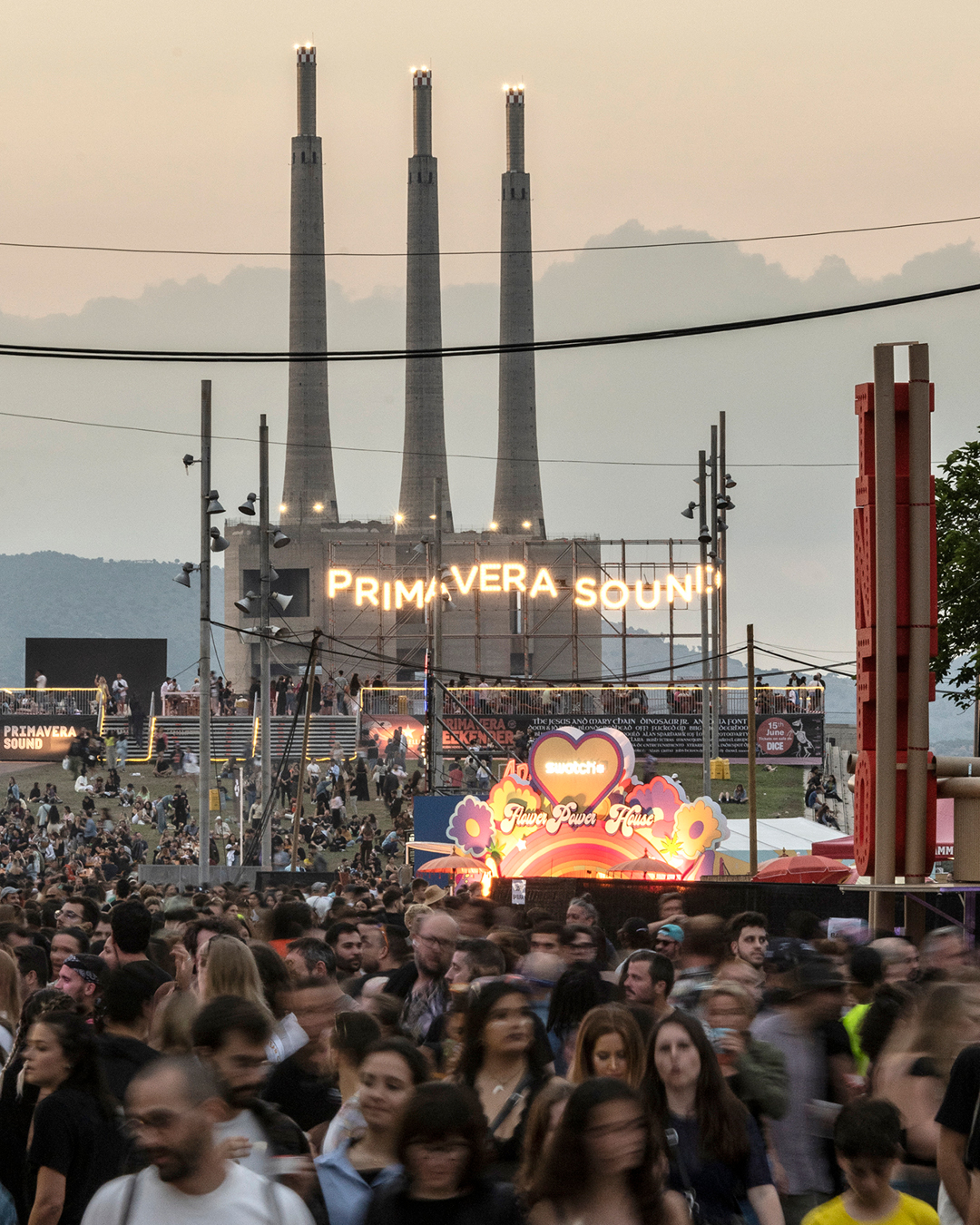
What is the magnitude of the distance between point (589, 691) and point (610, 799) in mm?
36733

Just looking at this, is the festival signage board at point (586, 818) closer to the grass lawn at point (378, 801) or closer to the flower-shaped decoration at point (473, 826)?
the flower-shaped decoration at point (473, 826)

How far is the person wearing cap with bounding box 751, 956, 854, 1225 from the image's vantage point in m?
5.88

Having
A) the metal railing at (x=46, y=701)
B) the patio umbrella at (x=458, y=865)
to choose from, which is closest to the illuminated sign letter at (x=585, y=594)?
the metal railing at (x=46, y=701)

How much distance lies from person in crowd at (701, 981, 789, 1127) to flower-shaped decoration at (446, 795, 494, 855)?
598 inches

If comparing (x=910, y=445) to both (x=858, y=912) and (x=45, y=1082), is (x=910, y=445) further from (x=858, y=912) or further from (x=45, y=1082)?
(x=45, y=1082)

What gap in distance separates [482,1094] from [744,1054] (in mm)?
1124

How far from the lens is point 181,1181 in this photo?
408 cm

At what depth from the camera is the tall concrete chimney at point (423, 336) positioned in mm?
78812

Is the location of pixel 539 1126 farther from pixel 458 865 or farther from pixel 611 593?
pixel 611 593

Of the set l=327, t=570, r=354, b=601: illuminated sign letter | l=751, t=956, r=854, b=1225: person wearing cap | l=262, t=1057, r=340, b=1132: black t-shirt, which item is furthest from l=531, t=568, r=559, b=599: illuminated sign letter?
l=262, t=1057, r=340, b=1132: black t-shirt

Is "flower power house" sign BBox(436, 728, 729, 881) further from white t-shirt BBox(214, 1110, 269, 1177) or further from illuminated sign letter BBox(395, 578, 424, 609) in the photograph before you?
illuminated sign letter BBox(395, 578, 424, 609)

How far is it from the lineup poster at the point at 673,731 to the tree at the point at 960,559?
1891cm

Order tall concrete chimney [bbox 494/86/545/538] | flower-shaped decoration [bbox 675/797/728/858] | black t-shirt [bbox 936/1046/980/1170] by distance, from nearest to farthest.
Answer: black t-shirt [bbox 936/1046/980/1170] < flower-shaped decoration [bbox 675/797/728/858] < tall concrete chimney [bbox 494/86/545/538]

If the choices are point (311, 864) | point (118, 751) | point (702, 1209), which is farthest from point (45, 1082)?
point (118, 751)
